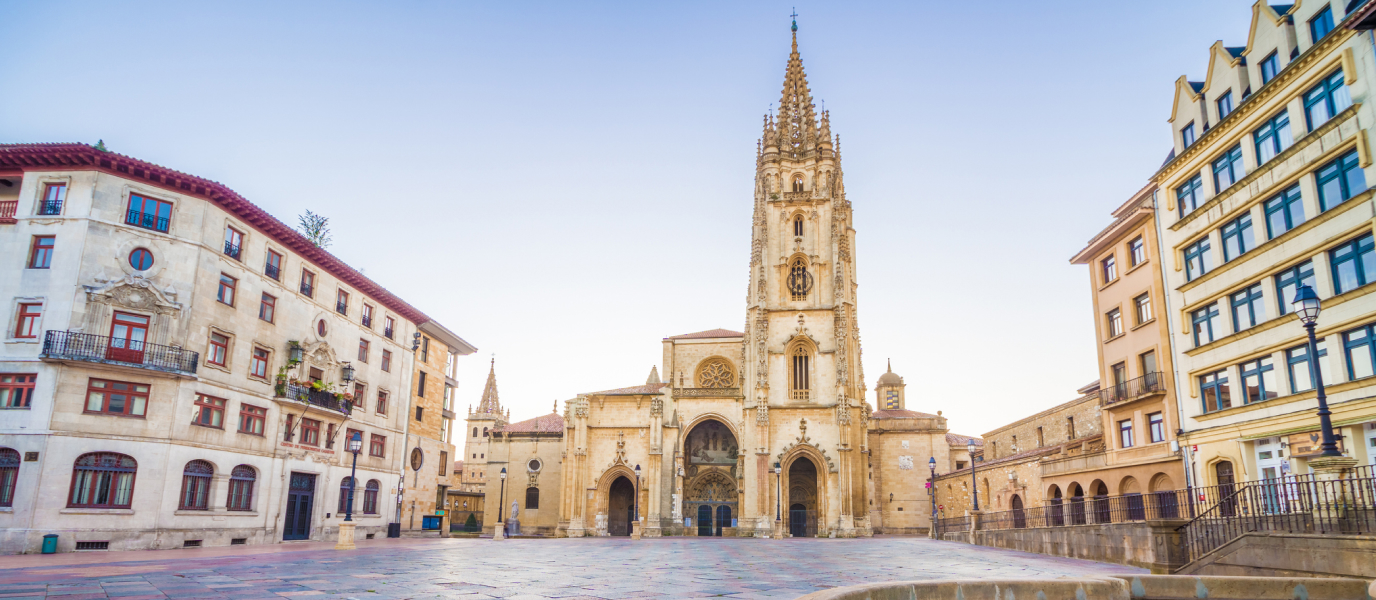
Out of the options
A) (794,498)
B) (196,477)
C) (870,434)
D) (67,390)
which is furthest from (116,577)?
(870,434)

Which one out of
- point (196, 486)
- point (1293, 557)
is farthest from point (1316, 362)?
point (196, 486)

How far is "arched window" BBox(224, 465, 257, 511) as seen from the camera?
91.9 feet

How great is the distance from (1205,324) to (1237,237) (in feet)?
10.3

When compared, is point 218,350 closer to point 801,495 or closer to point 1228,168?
point 1228,168

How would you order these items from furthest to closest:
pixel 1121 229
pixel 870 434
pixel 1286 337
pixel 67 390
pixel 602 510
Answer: pixel 870 434 → pixel 602 510 → pixel 1121 229 → pixel 67 390 → pixel 1286 337

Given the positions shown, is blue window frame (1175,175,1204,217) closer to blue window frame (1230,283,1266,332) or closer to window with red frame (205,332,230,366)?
blue window frame (1230,283,1266,332)

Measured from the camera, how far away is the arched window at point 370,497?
1431 inches

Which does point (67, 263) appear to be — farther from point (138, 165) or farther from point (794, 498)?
point (794, 498)

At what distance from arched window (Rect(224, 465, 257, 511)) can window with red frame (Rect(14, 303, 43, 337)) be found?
761 cm

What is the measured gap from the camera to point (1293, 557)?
12562 millimetres

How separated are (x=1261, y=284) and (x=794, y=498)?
33964 mm

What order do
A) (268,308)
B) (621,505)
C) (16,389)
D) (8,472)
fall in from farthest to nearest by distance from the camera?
(621,505)
(268,308)
(16,389)
(8,472)

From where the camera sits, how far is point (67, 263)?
24.1 metres

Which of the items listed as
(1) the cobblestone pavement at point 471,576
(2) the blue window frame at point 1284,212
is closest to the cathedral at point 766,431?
(2) the blue window frame at point 1284,212
